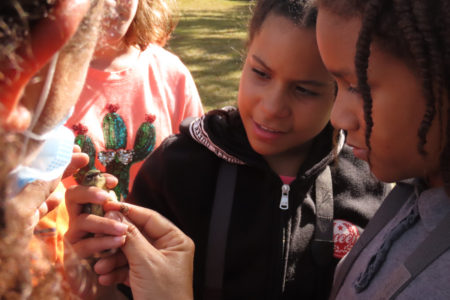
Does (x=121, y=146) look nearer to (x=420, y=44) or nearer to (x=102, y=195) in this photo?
(x=102, y=195)

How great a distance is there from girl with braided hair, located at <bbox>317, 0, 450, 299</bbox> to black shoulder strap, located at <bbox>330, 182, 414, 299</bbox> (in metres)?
0.06

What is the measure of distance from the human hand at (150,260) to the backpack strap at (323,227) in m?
0.60

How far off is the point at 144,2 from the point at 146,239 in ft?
5.26

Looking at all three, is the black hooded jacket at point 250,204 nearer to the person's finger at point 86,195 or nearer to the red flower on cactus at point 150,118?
the person's finger at point 86,195

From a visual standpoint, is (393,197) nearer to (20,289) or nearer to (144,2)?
(20,289)

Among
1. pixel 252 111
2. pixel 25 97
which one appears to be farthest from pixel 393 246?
pixel 25 97

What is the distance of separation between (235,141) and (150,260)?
69 cm

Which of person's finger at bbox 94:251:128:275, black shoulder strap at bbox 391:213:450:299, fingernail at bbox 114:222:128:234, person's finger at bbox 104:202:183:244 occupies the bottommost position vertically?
person's finger at bbox 94:251:128:275

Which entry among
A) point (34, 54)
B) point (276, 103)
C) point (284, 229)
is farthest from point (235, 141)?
point (34, 54)

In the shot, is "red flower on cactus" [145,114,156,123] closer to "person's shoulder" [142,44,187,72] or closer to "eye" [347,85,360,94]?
"person's shoulder" [142,44,187,72]

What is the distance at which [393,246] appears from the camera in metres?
1.41

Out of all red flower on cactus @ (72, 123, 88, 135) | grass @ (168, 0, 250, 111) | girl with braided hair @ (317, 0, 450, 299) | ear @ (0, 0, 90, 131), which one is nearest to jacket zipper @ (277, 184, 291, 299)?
girl with braided hair @ (317, 0, 450, 299)

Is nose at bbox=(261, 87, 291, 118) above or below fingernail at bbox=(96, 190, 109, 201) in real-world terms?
above

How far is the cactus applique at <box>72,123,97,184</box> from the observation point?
238 centimetres
